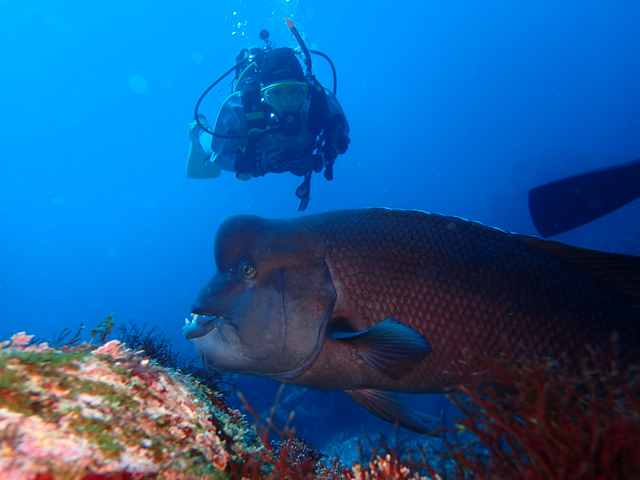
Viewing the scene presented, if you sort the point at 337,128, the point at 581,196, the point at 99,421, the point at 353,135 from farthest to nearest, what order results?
1. the point at 353,135
2. the point at 337,128
3. the point at 581,196
4. the point at 99,421

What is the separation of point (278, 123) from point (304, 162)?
1.00 metres

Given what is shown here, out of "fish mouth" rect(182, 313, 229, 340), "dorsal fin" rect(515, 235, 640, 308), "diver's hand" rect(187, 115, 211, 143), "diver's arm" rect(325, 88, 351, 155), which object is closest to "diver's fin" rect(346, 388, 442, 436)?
"fish mouth" rect(182, 313, 229, 340)

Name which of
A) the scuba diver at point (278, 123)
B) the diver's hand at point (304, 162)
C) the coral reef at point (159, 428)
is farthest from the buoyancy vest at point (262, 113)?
the coral reef at point (159, 428)

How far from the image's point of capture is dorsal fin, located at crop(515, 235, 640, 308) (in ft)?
6.57

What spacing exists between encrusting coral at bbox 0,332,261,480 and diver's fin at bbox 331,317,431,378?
996mm

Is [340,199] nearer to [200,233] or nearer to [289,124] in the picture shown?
[200,233]

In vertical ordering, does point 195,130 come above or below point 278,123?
above

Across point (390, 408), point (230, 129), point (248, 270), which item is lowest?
point (390, 408)

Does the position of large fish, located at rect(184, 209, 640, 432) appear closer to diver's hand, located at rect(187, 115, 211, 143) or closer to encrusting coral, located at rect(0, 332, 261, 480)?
encrusting coral, located at rect(0, 332, 261, 480)

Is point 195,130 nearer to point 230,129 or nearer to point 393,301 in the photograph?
point 230,129

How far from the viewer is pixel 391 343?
199 cm

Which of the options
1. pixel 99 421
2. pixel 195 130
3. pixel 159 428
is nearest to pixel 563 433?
pixel 159 428

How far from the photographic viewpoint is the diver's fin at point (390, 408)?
226cm

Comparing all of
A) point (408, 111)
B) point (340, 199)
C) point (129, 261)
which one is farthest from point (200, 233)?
point (408, 111)
